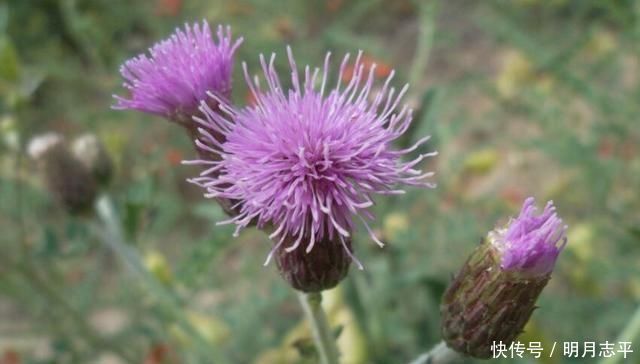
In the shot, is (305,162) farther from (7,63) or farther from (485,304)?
(7,63)

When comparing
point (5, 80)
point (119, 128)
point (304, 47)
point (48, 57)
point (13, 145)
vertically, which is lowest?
point (13, 145)

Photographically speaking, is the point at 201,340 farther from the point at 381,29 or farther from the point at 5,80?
the point at 381,29

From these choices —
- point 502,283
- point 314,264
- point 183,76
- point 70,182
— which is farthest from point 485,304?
point 70,182

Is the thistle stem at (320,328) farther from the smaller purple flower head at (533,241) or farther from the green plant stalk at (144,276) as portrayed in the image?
the green plant stalk at (144,276)

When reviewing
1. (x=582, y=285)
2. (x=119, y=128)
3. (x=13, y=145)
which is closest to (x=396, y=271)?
(x=582, y=285)

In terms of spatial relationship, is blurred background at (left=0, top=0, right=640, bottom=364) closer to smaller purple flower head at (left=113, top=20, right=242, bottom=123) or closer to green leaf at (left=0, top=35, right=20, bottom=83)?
green leaf at (left=0, top=35, right=20, bottom=83)

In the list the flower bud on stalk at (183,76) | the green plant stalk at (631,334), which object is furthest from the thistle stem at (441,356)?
the flower bud on stalk at (183,76)
